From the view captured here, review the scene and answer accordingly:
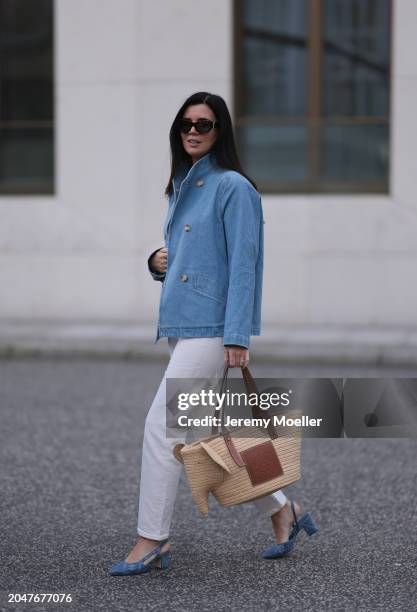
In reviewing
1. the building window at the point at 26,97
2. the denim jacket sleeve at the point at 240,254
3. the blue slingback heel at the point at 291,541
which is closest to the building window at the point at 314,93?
the building window at the point at 26,97

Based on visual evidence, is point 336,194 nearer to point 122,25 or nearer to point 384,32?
point 384,32

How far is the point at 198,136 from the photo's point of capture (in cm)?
457

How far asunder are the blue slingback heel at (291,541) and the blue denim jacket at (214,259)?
84 cm

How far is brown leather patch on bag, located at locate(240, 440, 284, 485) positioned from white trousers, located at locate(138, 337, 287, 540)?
0.32m

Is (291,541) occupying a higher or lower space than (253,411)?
lower

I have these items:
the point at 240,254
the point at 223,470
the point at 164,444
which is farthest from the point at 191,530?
the point at 240,254

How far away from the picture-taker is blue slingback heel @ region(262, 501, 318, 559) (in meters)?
4.84

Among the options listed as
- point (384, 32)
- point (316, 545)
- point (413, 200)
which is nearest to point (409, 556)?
point (316, 545)

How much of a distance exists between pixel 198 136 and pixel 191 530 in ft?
5.91

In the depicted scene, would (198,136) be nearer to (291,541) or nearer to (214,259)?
(214,259)

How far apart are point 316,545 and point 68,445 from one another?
8.53 feet

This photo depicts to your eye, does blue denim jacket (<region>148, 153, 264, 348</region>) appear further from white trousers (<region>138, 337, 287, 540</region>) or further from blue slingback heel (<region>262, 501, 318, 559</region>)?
blue slingback heel (<region>262, 501, 318, 559</region>)

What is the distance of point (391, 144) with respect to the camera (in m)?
14.0

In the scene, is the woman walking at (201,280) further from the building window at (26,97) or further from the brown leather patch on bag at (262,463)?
the building window at (26,97)
